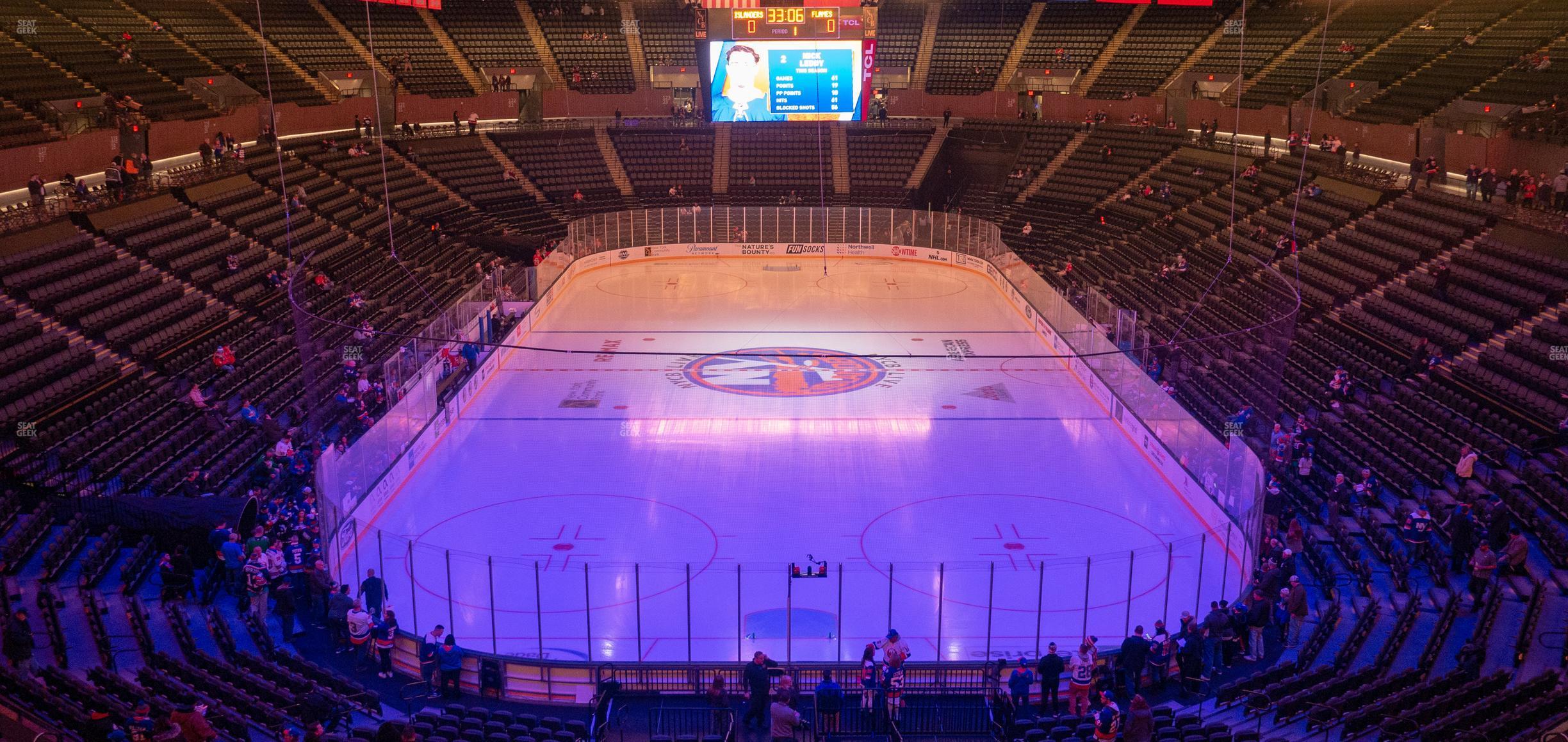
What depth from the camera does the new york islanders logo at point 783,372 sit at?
96.5 feet

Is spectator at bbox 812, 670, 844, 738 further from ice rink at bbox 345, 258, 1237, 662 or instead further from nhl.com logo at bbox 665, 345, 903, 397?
nhl.com logo at bbox 665, 345, 903, 397

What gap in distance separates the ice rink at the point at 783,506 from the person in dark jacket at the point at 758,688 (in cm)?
83

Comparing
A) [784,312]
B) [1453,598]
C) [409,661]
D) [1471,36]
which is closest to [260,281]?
[784,312]

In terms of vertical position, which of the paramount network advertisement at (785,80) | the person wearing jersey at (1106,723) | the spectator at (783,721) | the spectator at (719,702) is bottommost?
the spectator at (719,702)

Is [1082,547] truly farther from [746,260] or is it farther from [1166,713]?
[746,260]

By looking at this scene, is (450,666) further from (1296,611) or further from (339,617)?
(1296,611)

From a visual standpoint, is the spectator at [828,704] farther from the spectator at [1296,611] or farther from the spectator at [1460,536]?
the spectator at [1460,536]

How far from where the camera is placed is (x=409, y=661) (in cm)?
1612

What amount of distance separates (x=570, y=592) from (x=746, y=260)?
2887 centimetres

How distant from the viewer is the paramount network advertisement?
4084cm

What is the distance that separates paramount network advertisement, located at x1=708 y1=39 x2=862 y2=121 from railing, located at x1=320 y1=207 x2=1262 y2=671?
69.5ft

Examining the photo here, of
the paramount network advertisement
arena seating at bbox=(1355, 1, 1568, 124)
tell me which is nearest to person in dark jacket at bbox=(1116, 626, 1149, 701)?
the paramount network advertisement

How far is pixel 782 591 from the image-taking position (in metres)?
18.2

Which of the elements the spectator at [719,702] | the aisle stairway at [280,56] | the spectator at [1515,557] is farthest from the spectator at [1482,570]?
the aisle stairway at [280,56]
